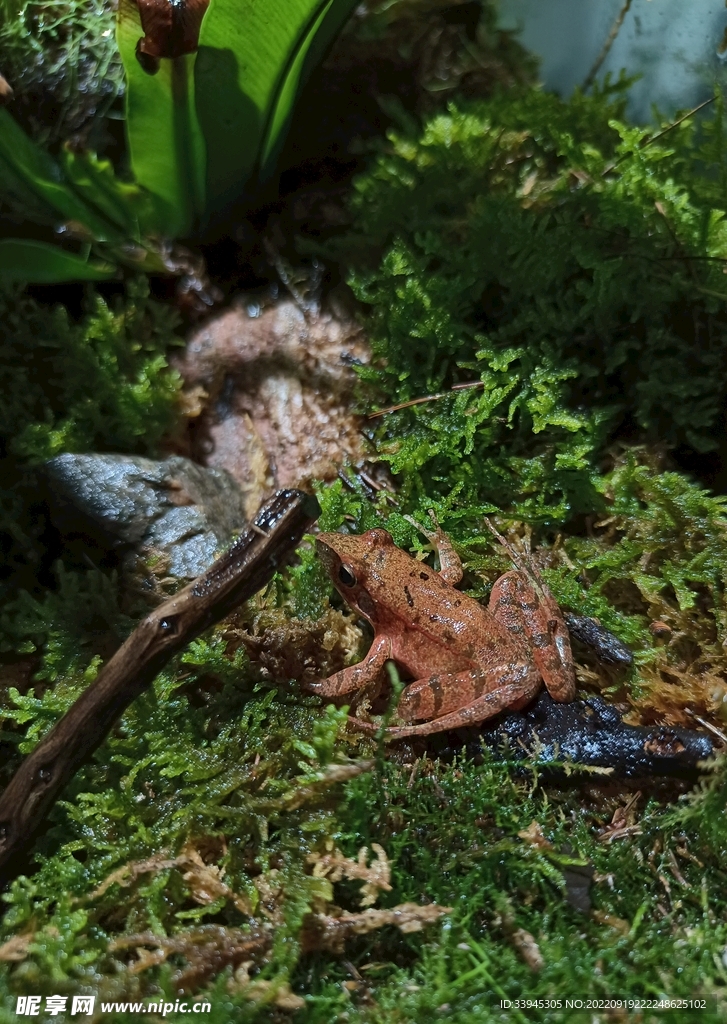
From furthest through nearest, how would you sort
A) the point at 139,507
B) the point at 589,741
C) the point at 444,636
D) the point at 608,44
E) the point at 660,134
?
the point at 608,44 < the point at 660,134 < the point at 139,507 < the point at 444,636 < the point at 589,741

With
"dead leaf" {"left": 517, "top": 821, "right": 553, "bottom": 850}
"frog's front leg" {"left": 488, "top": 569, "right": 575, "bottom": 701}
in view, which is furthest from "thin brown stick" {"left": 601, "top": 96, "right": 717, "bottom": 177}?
"dead leaf" {"left": 517, "top": 821, "right": 553, "bottom": 850}

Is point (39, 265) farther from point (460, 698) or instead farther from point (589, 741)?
point (589, 741)

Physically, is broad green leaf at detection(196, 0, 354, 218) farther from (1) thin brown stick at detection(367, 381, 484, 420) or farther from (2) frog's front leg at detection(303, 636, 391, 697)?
(2) frog's front leg at detection(303, 636, 391, 697)

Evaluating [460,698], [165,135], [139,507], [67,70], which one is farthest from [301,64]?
[460,698]

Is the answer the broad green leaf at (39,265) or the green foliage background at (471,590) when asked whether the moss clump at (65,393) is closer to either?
the green foliage background at (471,590)

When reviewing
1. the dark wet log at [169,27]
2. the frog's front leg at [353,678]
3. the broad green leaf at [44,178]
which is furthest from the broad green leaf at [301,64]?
the frog's front leg at [353,678]

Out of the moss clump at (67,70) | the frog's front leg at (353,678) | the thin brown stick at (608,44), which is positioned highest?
the moss clump at (67,70)

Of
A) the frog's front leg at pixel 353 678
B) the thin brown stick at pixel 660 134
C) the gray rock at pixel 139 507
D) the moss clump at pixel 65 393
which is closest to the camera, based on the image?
the frog's front leg at pixel 353 678
